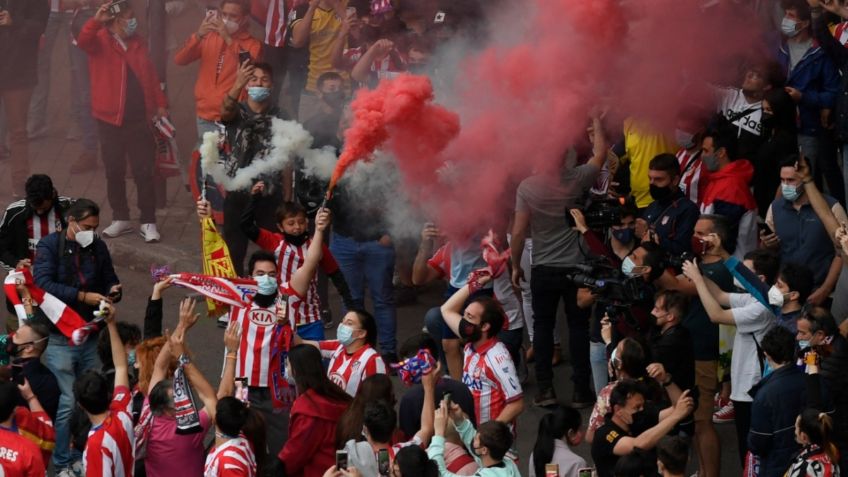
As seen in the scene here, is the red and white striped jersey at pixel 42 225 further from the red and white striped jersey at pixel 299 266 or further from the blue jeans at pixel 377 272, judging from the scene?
the blue jeans at pixel 377 272

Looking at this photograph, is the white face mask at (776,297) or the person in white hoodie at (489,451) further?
the white face mask at (776,297)

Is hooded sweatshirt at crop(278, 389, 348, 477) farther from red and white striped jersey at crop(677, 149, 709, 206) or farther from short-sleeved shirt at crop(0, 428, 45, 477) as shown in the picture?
red and white striped jersey at crop(677, 149, 709, 206)

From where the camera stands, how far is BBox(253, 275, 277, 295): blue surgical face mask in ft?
31.7

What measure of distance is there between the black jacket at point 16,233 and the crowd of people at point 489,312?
17 millimetres

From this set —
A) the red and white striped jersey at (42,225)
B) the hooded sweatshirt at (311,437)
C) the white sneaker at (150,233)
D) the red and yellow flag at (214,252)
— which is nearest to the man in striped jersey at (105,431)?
the hooded sweatshirt at (311,437)

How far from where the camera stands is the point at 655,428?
807cm

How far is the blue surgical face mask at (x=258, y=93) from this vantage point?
480 inches

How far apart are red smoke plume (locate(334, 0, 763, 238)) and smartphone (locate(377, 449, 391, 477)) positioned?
3.26 metres

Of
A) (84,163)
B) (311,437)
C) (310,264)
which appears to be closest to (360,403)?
(311,437)

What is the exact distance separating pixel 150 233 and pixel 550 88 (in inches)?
197

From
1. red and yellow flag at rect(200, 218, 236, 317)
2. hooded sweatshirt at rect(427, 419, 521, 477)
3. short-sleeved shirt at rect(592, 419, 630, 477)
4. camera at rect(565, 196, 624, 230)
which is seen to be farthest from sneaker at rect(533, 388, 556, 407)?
hooded sweatshirt at rect(427, 419, 521, 477)

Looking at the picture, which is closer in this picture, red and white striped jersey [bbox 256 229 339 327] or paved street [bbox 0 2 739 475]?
red and white striped jersey [bbox 256 229 339 327]

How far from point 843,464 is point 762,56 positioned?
4.24 meters

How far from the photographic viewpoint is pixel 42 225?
1093 centimetres
